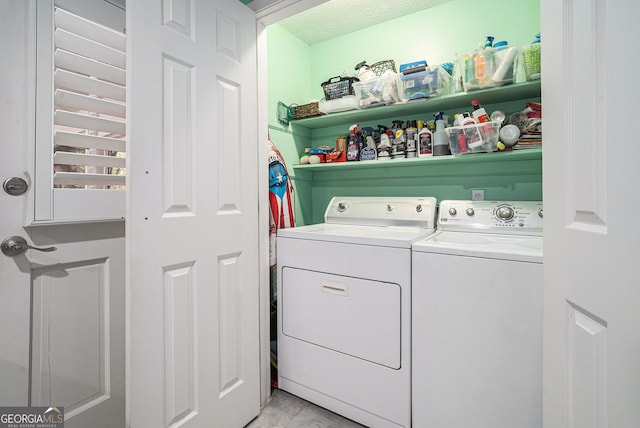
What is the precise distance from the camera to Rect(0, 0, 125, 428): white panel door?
1030 mm

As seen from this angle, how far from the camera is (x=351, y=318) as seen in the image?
1507mm

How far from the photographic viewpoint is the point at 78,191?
3.93 ft

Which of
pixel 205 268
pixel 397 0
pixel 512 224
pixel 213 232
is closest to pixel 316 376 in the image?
pixel 205 268

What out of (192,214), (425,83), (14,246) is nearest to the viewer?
(14,246)

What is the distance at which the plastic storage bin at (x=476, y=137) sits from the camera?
1529mm

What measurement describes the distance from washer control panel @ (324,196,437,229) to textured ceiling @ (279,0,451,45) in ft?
4.41

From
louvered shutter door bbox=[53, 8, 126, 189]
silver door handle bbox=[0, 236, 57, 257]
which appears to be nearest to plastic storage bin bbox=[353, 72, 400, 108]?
louvered shutter door bbox=[53, 8, 126, 189]

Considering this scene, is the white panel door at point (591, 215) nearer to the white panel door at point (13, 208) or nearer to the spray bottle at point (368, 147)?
the spray bottle at point (368, 147)

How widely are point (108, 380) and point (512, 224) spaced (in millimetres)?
2177

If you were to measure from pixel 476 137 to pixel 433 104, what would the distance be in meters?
0.41

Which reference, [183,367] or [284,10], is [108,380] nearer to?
[183,367]

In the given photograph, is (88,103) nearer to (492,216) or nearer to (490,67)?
(490,67)

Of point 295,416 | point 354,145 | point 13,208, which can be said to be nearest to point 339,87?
point 354,145

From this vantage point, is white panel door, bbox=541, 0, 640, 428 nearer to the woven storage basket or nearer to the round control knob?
the round control knob
